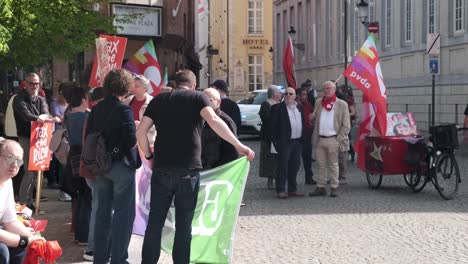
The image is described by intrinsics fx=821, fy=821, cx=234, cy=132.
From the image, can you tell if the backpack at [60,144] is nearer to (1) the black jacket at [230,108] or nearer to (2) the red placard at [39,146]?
(2) the red placard at [39,146]

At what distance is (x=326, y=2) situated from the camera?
46938 mm

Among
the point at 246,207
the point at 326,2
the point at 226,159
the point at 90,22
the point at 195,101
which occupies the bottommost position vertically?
the point at 246,207

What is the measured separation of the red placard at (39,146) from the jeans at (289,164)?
3.59m

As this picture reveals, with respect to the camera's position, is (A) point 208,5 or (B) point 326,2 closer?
(B) point 326,2

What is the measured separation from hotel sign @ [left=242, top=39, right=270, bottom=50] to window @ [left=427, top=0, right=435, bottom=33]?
41702 millimetres

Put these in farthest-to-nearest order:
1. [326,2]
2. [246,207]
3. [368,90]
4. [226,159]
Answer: [326,2]
[368,90]
[246,207]
[226,159]

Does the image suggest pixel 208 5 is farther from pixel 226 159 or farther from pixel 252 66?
pixel 226 159

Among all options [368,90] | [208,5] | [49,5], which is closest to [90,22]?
[49,5]


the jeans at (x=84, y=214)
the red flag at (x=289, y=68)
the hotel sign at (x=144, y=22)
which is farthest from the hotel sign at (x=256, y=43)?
the jeans at (x=84, y=214)

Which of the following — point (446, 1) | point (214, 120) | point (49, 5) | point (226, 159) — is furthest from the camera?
point (446, 1)

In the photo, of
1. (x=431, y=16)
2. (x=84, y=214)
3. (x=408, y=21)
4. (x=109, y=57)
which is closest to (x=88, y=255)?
(x=84, y=214)

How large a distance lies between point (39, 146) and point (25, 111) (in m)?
0.66

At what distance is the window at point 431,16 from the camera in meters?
31.7

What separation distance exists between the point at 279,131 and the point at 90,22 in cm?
907
